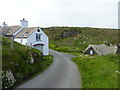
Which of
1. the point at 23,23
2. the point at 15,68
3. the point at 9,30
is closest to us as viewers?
the point at 15,68

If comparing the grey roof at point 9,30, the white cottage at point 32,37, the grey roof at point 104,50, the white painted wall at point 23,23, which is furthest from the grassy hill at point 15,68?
the grey roof at point 104,50

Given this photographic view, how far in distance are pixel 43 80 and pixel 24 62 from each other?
2.70 metres

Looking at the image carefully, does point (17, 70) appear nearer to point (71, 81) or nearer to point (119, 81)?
point (71, 81)

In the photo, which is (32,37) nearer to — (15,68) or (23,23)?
(23,23)

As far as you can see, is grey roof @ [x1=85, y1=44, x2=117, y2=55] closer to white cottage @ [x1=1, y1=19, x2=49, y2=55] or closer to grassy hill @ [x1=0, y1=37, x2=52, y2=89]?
white cottage @ [x1=1, y1=19, x2=49, y2=55]

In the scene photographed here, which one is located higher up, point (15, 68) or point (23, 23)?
point (23, 23)

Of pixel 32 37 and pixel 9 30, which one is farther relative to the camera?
pixel 9 30

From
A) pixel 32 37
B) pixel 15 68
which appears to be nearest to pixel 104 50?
pixel 32 37

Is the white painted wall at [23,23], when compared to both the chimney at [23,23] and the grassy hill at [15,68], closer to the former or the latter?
the chimney at [23,23]

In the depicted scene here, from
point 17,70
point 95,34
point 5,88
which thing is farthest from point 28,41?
point 95,34

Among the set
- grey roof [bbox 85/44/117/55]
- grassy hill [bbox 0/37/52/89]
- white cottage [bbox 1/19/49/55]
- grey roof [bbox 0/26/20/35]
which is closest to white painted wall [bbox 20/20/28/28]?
grey roof [bbox 0/26/20/35]

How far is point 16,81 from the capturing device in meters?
13.9

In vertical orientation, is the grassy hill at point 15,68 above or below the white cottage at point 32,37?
below

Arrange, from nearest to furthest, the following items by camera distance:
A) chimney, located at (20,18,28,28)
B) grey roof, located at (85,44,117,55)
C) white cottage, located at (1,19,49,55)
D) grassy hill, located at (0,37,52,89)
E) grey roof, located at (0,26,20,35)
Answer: grassy hill, located at (0,37,52,89), white cottage, located at (1,19,49,55), grey roof, located at (0,26,20,35), chimney, located at (20,18,28,28), grey roof, located at (85,44,117,55)
